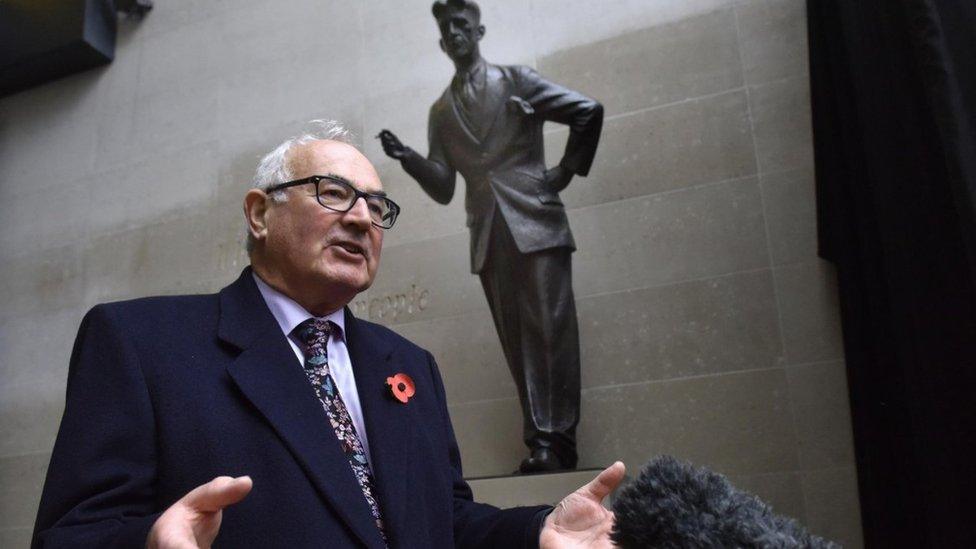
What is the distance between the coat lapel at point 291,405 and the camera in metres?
1.48

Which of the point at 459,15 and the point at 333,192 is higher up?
the point at 459,15

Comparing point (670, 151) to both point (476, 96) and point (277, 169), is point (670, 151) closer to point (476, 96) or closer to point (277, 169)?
point (476, 96)

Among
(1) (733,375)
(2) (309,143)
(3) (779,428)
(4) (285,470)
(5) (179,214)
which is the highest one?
(5) (179,214)

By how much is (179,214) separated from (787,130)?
455 cm

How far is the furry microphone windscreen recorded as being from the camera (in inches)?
24.0

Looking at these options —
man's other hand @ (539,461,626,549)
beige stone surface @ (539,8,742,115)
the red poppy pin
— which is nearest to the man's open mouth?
the red poppy pin

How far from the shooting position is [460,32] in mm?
4262

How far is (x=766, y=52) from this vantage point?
Result: 4879mm

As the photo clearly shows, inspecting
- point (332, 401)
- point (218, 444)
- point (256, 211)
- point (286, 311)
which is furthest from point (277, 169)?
point (218, 444)

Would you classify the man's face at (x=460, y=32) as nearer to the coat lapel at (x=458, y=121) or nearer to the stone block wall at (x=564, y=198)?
the coat lapel at (x=458, y=121)

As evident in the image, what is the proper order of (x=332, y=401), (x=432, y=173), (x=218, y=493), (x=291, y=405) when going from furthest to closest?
(x=432, y=173)
(x=332, y=401)
(x=291, y=405)
(x=218, y=493)

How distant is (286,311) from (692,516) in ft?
4.26

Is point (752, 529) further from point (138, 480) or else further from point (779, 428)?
point (779, 428)

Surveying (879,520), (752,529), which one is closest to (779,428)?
(879,520)
